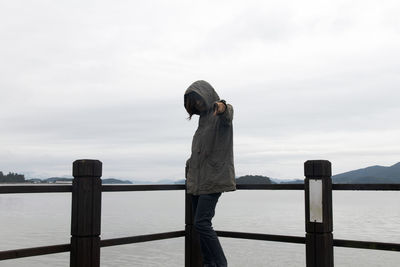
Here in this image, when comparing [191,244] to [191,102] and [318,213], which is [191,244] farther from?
[191,102]

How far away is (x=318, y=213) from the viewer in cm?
421

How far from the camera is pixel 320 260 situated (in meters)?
4.14

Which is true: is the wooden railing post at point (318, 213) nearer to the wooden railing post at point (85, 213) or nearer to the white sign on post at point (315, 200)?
the white sign on post at point (315, 200)

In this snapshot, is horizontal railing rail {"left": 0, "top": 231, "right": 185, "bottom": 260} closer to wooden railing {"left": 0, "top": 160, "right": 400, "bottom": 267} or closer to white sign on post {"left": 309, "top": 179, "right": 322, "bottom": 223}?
wooden railing {"left": 0, "top": 160, "right": 400, "bottom": 267}

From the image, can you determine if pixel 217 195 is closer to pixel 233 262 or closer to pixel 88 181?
pixel 88 181

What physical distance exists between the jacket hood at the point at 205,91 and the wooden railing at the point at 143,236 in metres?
1.07

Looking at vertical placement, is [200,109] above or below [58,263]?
above

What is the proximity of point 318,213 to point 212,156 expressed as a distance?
1.30 metres

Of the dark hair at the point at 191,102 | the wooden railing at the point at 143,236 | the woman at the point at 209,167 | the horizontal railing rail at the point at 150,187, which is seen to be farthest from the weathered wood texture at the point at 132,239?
the dark hair at the point at 191,102

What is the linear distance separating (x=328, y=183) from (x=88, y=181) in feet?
7.55

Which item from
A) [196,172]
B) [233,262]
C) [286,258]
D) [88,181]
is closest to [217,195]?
[196,172]

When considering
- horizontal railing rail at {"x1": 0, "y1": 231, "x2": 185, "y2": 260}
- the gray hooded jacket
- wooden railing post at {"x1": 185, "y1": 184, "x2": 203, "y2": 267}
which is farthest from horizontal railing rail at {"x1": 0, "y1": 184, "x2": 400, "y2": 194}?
the gray hooded jacket

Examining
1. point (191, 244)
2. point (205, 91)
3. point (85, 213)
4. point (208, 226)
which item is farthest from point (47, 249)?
point (205, 91)

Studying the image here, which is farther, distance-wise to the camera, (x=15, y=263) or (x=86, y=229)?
(x=15, y=263)
